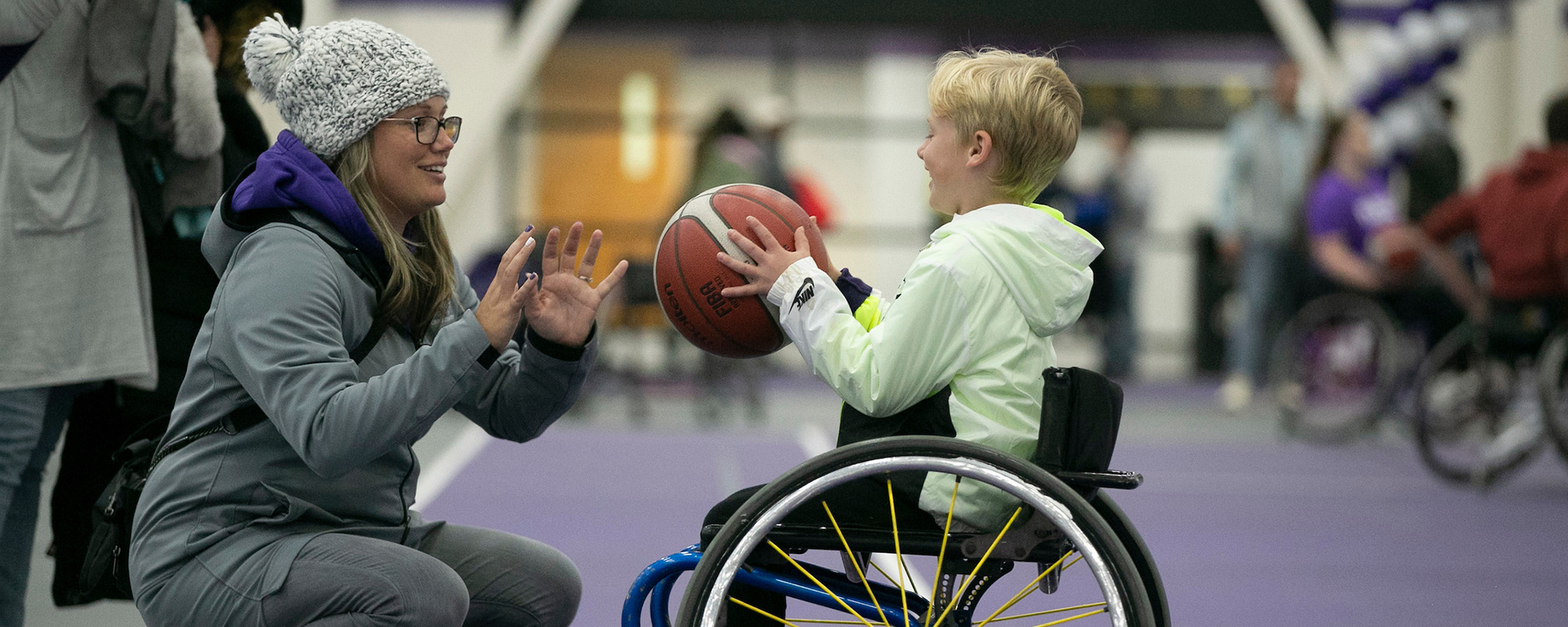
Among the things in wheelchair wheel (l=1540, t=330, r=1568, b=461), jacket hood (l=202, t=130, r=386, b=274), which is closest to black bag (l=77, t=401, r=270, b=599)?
jacket hood (l=202, t=130, r=386, b=274)

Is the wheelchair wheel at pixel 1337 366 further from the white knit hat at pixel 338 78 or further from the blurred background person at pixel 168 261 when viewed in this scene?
the white knit hat at pixel 338 78

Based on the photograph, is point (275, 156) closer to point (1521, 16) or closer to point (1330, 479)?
point (1330, 479)

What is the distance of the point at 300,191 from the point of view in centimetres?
229

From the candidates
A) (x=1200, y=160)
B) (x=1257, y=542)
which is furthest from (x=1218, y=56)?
(x=1257, y=542)

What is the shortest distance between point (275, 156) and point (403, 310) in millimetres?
313

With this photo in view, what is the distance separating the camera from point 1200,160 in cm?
1499

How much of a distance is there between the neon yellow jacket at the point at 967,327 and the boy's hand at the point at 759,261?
33 mm

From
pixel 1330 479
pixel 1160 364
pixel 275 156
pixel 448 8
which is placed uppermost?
pixel 275 156

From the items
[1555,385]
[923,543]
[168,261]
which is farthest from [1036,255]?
[1555,385]

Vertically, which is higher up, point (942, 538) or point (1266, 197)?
point (942, 538)

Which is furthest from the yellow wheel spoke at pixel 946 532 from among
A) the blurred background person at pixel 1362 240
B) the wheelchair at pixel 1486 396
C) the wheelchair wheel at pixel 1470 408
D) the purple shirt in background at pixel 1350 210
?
the purple shirt in background at pixel 1350 210

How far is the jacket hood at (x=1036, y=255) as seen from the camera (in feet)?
7.77

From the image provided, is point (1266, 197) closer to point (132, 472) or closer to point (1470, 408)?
point (1470, 408)

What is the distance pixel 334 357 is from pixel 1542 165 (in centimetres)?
609
